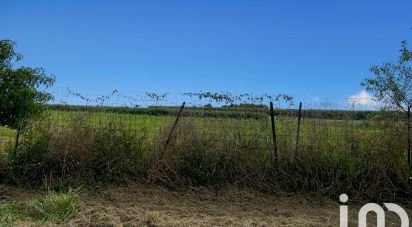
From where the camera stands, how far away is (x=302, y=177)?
9.17 meters

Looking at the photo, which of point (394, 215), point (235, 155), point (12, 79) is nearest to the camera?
point (394, 215)

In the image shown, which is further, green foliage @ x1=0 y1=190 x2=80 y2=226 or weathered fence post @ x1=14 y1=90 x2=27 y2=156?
weathered fence post @ x1=14 y1=90 x2=27 y2=156

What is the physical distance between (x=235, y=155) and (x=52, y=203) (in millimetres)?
3587

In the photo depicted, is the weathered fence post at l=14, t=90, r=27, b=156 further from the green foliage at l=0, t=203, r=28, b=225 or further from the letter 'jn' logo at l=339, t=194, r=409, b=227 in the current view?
the letter 'jn' logo at l=339, t=194, r=409, b=227

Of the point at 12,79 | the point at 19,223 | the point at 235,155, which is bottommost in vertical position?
the point at 19,223

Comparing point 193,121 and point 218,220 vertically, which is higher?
point 193,121

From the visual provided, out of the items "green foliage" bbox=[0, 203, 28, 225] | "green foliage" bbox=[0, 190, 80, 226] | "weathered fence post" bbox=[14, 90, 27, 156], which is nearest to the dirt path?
"green foliage" bbox=[0, 190, 80, 226]

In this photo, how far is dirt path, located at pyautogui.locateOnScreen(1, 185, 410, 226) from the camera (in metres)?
6.93

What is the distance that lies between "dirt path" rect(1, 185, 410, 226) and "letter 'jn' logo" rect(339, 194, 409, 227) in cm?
10

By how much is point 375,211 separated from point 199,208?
115 inches

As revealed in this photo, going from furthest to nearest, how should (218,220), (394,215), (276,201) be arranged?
(276,201) → (394,215) → (218,220)

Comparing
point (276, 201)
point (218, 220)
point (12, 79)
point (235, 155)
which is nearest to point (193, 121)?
point (235, 155)

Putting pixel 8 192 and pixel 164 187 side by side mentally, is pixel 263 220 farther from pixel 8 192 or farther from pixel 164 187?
pixel 8 192

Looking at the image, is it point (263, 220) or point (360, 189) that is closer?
point (263, 220)
